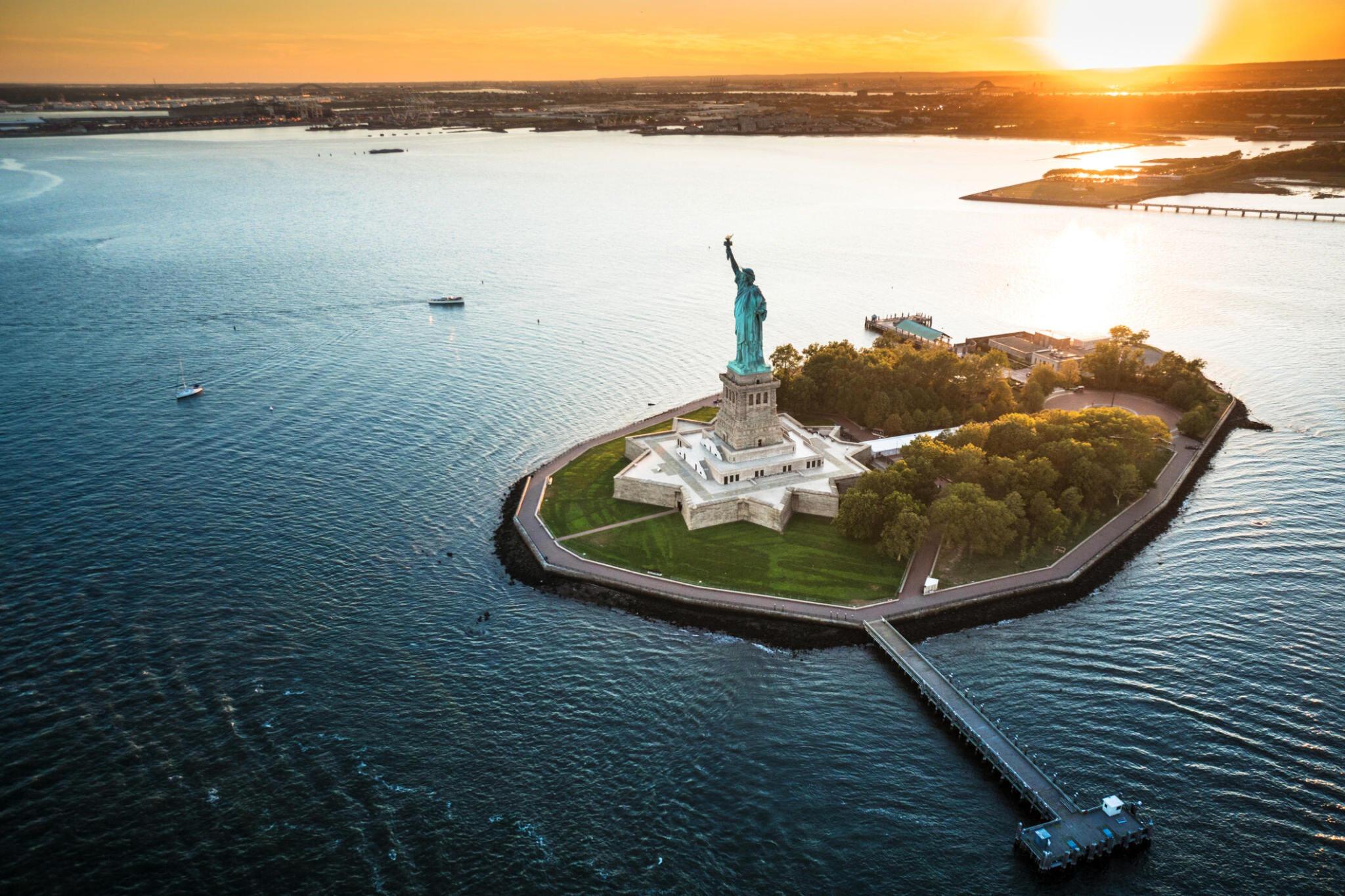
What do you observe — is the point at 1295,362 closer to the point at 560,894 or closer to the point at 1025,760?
the point at 1025,760

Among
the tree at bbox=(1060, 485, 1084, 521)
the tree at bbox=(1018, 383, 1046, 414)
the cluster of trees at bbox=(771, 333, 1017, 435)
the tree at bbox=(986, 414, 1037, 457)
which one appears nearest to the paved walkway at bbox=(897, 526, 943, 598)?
the tree at bbox=(1060, 485, 1084, 521)

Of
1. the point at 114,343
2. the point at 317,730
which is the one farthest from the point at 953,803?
the point at 114,343

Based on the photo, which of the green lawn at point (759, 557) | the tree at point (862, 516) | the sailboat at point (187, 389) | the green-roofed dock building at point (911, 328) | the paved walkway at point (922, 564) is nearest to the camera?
the paved walkway at point (922, 564)

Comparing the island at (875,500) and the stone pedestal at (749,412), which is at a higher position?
the stone pedestal at (749,412)

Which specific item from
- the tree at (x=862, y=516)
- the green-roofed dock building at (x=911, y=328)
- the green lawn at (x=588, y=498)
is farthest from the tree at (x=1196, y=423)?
the green lawn at (x=588, y=498)

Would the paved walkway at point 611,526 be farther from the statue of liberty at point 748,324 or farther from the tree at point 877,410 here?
the tree at point 877,410

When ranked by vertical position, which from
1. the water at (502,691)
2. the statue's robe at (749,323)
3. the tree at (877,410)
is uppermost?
the statue's robe at (749,323)

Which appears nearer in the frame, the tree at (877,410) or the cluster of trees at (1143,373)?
the tree at (877,410)
